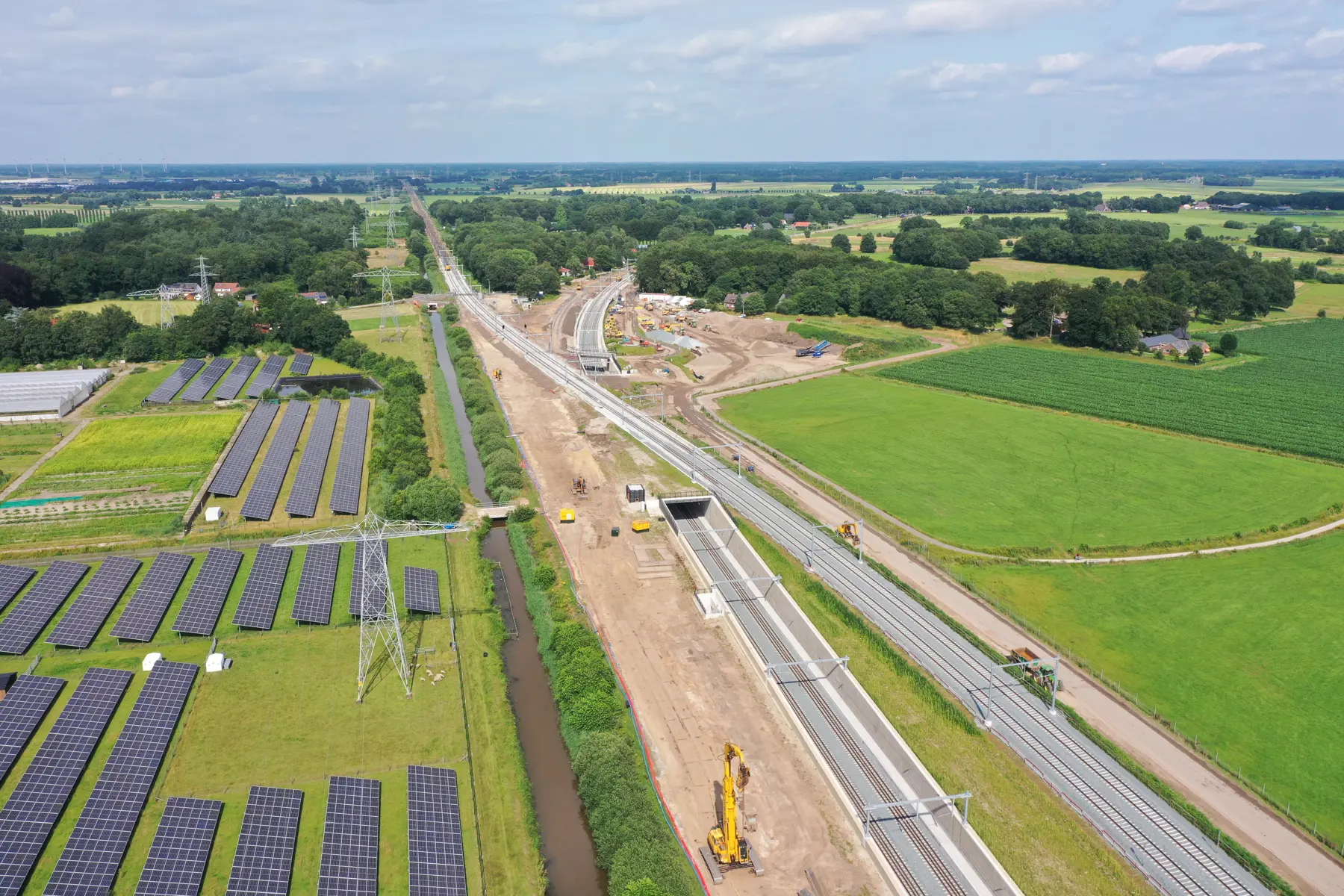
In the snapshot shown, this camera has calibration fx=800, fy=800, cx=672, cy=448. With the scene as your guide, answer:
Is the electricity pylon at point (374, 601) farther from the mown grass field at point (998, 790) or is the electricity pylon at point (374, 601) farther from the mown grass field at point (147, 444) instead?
the mown grass field at point (147, 444)

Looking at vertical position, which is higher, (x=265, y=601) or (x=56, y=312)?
(x=56, y=312)

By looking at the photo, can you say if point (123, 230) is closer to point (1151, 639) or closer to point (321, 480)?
point (321, 480)

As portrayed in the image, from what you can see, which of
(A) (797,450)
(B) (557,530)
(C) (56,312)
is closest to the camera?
(B) (557,530)

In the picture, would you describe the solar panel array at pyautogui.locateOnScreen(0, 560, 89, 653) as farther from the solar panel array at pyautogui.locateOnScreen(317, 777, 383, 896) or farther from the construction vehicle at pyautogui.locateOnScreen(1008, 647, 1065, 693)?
the construction vehicle at pyautogui.locateOnScreen(1008, 647, 1065, 693)

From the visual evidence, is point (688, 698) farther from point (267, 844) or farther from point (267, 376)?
point (267, 376)

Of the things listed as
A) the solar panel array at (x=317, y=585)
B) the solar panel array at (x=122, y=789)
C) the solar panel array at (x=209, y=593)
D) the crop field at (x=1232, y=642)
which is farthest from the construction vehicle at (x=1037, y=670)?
the solar panel array at (x=209, y=593)

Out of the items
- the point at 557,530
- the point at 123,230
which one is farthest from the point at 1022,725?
the point at 123,230

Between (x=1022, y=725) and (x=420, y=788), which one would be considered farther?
(x=1022, y=725)
